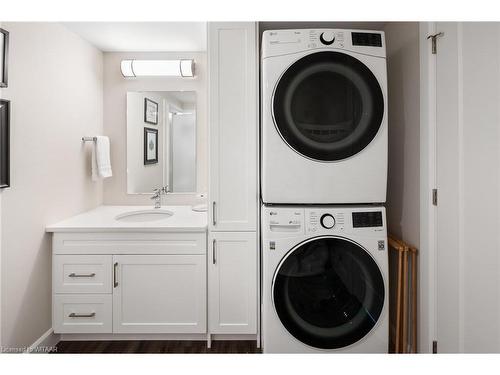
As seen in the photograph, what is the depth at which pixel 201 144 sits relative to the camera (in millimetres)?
2838

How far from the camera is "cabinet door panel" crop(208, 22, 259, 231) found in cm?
201

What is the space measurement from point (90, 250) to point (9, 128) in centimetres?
83

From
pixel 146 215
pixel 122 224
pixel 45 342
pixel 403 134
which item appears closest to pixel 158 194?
pixel 146 215

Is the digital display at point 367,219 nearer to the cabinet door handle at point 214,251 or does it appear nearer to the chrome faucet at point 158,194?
the cabinet door handle at point 214,251

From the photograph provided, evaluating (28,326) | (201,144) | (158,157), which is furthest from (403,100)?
(28,326)

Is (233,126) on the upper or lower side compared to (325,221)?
upper

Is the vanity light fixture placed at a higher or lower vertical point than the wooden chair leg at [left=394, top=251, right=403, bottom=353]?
higher

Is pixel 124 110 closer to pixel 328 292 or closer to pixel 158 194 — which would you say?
pixel 158 194

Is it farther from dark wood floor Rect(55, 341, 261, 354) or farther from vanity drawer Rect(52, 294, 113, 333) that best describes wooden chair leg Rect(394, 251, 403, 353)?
vanity drawer Rect(52, 294, 113, 333)

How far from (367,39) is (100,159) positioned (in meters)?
2.03

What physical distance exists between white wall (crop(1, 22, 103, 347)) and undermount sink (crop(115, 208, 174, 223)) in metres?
0.36

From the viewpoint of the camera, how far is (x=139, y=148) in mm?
2850

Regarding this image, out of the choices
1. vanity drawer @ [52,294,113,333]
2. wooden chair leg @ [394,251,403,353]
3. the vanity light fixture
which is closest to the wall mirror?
the vanity light fixture

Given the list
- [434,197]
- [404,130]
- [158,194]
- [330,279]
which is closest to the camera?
[434,197]
